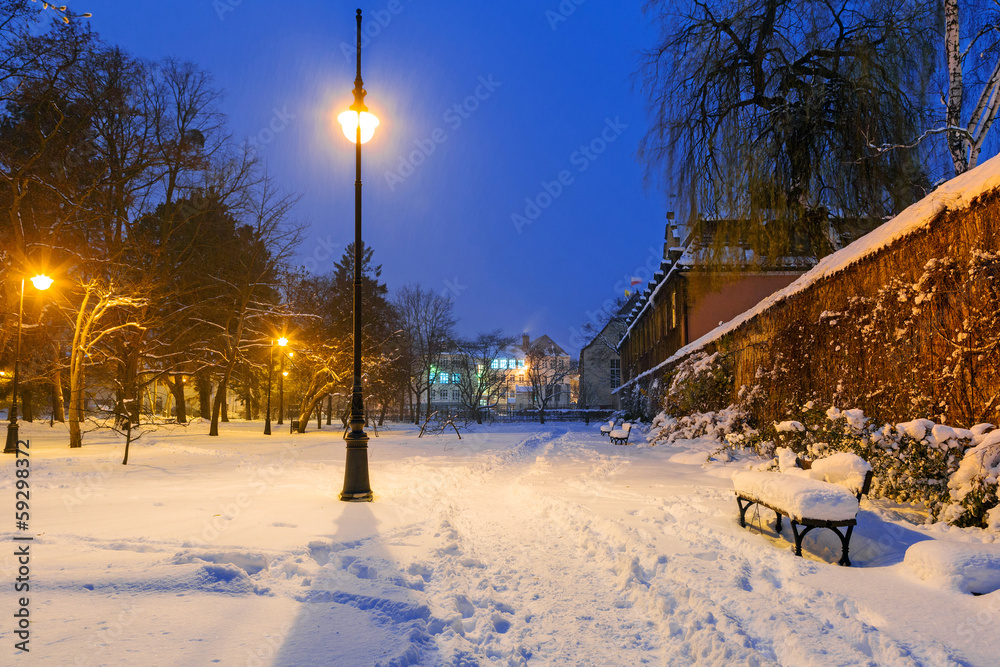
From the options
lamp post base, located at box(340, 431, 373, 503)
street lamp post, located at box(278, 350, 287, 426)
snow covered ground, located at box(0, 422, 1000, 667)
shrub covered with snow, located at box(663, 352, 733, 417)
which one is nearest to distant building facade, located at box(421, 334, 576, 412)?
street lamp post, located at box(278, 350, 287, 426)

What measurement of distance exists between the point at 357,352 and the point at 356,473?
1907mm

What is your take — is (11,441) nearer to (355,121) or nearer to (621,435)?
(355,121)

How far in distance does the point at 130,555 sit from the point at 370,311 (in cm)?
3504

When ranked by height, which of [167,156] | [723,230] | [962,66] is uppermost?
[167,156]

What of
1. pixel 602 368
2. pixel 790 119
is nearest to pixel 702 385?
pixel 790 119

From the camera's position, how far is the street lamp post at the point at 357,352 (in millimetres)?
8539

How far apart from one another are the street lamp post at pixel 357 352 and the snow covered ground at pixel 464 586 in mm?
393

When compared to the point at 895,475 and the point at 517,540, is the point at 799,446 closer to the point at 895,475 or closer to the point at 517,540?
the point at 895,475

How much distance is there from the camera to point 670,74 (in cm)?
1398

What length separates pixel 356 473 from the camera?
859 cm

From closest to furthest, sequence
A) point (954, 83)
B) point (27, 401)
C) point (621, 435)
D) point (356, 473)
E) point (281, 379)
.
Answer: point (356, 473)
point (954, 83)
point (621, 435)
point (281, 379)
point (27, 401)

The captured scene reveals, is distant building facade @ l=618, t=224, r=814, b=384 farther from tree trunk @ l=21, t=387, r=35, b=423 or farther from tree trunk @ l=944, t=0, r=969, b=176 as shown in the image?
tree trunk @ l=21, t=387, r=35, b=423

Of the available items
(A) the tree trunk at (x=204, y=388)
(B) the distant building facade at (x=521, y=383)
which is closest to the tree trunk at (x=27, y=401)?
(A) the tree trunk at (x=204, y=388)

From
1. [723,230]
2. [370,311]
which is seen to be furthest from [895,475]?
[370,311]
